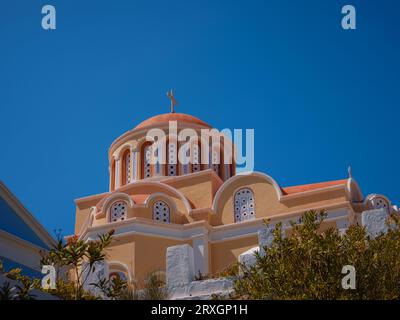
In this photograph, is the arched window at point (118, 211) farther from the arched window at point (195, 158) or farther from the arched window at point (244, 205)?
the arched window at point (195, 158)

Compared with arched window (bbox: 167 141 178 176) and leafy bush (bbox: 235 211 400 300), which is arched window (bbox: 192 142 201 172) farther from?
leafy bush (bbox: 235 211 400 300)

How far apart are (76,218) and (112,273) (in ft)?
17.5

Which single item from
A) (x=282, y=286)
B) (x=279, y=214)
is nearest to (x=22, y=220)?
(x=282, y=286)

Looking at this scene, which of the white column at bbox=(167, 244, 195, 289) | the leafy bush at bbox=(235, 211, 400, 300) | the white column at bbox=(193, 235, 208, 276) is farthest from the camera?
the white column at bbox=(193, 235, 208, 276)

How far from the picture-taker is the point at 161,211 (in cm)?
2519

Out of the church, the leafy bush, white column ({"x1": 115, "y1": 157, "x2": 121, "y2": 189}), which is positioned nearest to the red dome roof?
the church

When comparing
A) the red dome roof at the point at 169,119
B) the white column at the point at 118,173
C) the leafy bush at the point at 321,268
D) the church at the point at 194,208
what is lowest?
the leafy bush at the point at 321,268

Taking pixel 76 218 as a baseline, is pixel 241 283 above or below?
below

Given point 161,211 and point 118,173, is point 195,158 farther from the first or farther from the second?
point 161,211

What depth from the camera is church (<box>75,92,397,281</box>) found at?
23484 millimetres

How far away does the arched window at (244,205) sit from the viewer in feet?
81.1

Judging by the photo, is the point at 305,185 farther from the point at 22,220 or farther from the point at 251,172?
the point at 22,220

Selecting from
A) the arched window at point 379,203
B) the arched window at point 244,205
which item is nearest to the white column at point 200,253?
the arched window at point 244,205
